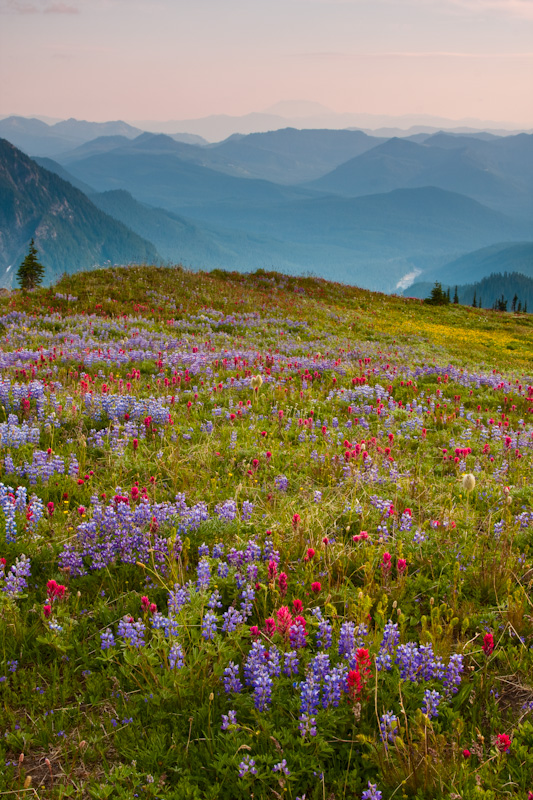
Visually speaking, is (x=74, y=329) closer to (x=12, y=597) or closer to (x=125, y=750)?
→ (x=12, y=597)

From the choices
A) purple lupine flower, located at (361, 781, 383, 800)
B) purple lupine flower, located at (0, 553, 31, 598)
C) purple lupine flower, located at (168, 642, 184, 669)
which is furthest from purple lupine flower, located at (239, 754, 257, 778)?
purple lupine flower, located at (0, 553, 31, 598)

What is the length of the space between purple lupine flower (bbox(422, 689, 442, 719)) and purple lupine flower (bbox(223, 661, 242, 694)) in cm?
108

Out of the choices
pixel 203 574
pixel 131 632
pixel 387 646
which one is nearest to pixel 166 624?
pixel 131 632

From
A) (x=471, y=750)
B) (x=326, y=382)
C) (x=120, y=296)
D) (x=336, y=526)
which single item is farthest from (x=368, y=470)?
(x=120, y=296)

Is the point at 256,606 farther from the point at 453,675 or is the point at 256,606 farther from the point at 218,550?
the point at 453,675

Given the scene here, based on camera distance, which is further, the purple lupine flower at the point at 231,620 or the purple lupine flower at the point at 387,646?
the purple lupine flower at the point at 231,620

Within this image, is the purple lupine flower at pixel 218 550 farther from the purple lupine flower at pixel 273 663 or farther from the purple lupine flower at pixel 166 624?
the purple lupine flower at pixel 273 663

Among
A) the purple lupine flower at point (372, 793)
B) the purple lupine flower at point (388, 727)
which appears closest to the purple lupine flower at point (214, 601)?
the purple lupine flower at point (388, 727)

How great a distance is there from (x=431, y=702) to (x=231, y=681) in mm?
1164

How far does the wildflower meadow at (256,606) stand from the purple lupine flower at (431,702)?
0.9 inches

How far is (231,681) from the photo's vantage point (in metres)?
3.06

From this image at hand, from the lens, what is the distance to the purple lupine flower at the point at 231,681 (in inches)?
119

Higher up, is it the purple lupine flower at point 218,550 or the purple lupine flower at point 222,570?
the purple lupine flower at point 218,550

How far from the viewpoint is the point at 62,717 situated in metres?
2.94
